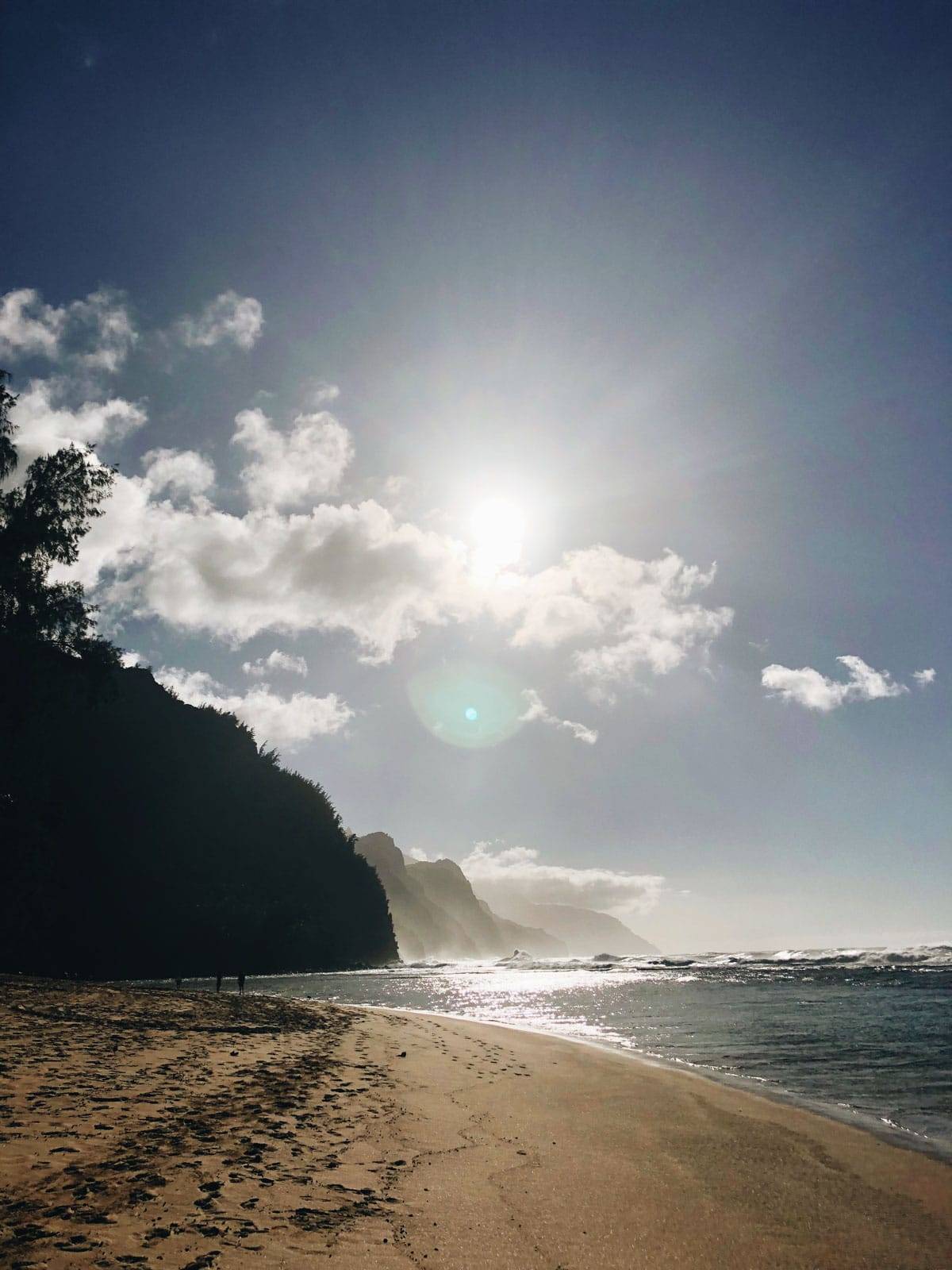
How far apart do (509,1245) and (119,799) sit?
95.0 m

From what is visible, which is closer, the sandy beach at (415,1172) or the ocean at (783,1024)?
the sandy beach at (415,1172)

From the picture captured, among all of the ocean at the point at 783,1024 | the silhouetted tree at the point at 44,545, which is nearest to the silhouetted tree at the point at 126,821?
the silhouetted tree at the point at 44,545

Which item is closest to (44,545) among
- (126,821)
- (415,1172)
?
(415,1172)

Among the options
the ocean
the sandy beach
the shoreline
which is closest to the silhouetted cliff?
the ocean

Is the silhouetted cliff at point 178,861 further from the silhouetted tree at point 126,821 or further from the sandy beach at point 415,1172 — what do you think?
the sandy beach at point 415,1172

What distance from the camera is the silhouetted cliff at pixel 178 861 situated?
6488 centimetres

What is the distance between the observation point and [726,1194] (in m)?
6.85

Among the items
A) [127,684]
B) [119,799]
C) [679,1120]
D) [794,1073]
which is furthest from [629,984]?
[127,684]

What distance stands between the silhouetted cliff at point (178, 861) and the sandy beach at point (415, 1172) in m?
28.4

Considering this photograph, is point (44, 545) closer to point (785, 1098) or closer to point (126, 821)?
point (785, 1098)

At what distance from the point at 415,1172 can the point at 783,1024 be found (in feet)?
81.2

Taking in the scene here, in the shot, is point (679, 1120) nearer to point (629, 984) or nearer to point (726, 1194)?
point (726, 1194)

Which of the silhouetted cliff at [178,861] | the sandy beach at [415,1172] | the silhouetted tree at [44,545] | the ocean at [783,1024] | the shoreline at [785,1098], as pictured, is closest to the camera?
the sandy beach at [415,1172]

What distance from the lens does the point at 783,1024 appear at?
25172 mm
